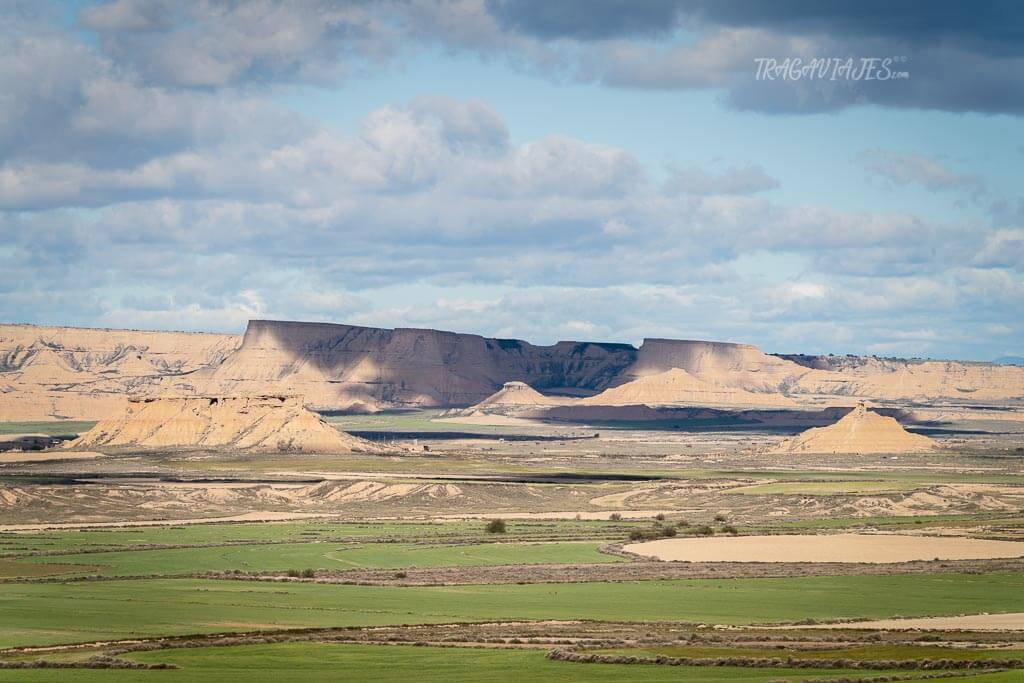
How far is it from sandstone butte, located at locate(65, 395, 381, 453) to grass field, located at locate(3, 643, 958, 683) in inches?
4407

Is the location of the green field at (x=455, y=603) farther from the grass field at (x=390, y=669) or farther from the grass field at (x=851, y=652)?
the grass field at (x=851, y=652)

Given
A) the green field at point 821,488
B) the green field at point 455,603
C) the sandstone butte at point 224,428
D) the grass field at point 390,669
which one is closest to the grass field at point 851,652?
the grass field at point 390,669

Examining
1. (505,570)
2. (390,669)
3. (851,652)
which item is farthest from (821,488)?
(390,669)

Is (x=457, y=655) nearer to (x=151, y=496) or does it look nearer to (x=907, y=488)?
(x=151, y=496)

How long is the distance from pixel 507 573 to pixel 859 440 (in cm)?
10829

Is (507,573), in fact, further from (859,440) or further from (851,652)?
(859,440)

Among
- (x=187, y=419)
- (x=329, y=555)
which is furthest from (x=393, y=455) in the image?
(x=329, y=555)

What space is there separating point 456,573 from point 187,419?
354 feet

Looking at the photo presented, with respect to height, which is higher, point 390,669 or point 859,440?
point 859,440

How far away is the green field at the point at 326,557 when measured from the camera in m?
69.1

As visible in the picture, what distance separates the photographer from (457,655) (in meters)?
44.0

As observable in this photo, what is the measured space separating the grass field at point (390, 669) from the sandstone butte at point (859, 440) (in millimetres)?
124671

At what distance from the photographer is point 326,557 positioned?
239 feet

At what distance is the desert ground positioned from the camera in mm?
43094
